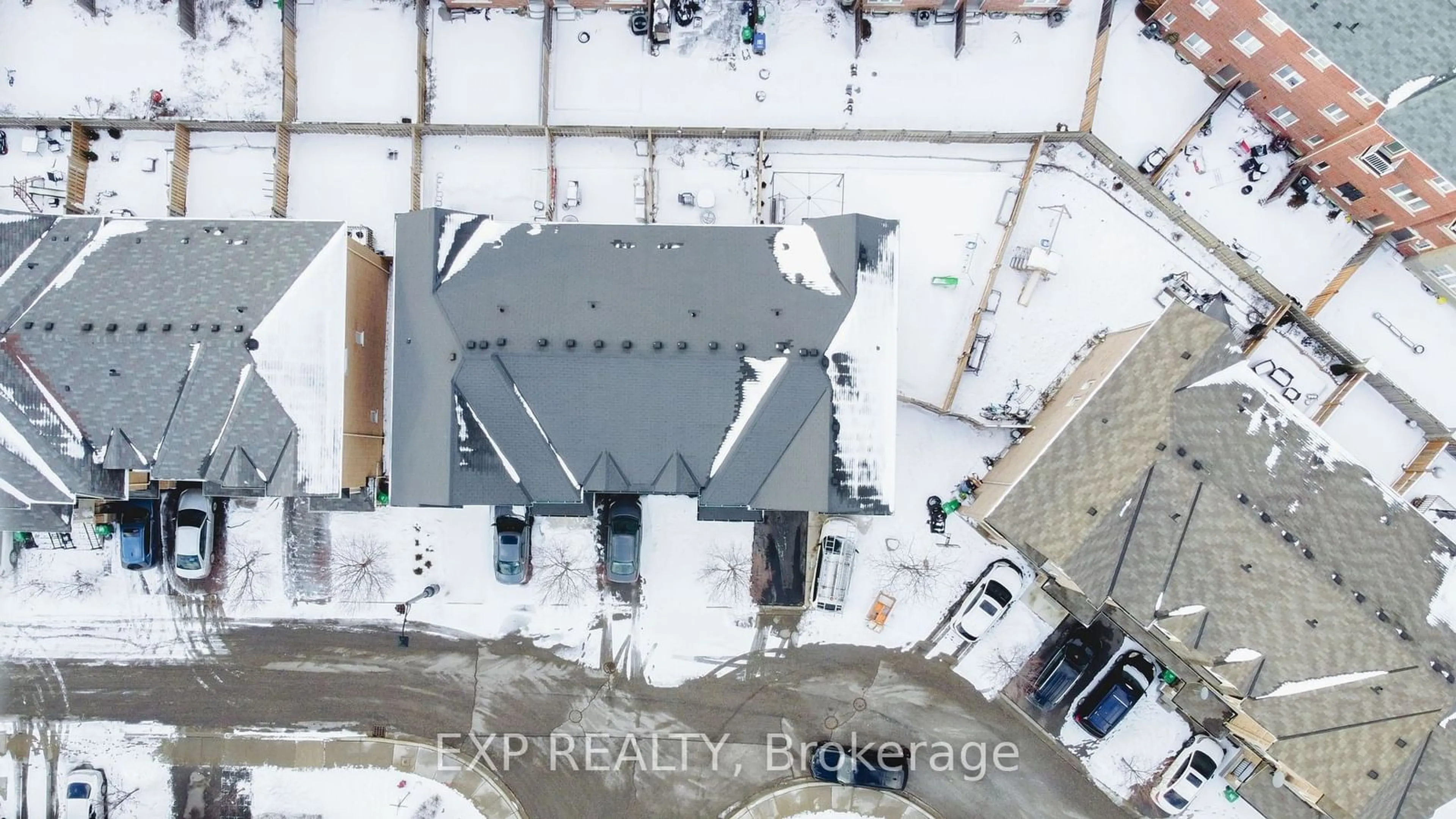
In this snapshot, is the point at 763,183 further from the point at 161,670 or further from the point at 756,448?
the point at 161,670

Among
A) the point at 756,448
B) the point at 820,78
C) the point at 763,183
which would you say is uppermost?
the point at 820,78

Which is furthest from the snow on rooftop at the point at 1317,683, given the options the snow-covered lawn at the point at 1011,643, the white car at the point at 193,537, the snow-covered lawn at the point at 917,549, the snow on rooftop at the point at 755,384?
the white car at the point at 193,537

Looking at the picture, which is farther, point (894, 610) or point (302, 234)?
point (894, 610)

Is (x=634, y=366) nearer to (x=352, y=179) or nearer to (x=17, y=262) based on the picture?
(x=352, y=179)

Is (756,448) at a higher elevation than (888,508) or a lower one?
higher

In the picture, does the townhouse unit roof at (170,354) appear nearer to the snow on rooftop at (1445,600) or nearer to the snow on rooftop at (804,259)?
the snow on rooftop at (804,259)

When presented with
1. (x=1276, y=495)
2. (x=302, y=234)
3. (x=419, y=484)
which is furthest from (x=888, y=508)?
(x=302, y=234)
